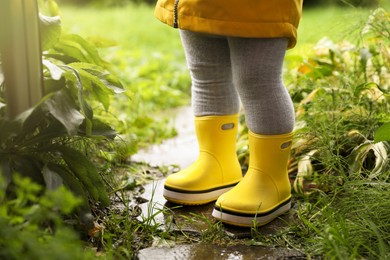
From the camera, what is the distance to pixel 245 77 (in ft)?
5.91

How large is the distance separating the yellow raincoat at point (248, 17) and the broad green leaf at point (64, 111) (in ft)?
1.50

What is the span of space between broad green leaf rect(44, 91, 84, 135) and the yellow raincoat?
458 millimetres

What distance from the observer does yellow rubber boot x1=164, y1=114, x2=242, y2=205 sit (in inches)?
79.1

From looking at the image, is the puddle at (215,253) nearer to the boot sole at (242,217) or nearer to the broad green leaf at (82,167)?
the boot sole at (242,217)

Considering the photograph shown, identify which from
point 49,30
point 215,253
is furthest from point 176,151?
point 215,253

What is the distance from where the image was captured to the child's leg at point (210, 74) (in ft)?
6.47

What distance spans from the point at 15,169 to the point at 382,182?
1006mm

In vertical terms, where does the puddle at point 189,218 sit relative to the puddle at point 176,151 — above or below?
above

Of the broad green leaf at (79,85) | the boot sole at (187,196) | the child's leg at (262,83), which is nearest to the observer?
the broad green leaf at (79,85)

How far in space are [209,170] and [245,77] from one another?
0.40 m

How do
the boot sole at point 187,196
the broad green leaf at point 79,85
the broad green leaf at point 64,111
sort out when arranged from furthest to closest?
the boot sole at point 187,196, the broad green leaf at point 79,85, the broad green leaf at point 64,111

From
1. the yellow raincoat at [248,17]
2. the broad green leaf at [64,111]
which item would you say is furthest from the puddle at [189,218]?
the yellow raincoat at [248,17]

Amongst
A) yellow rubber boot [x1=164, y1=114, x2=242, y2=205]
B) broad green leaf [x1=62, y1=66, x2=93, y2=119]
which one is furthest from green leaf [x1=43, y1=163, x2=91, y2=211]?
yellow rubber boot [x1=164, y1=114, x2=242, y2=205]

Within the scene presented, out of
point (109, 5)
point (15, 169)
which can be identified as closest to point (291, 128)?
point (15, 169)
